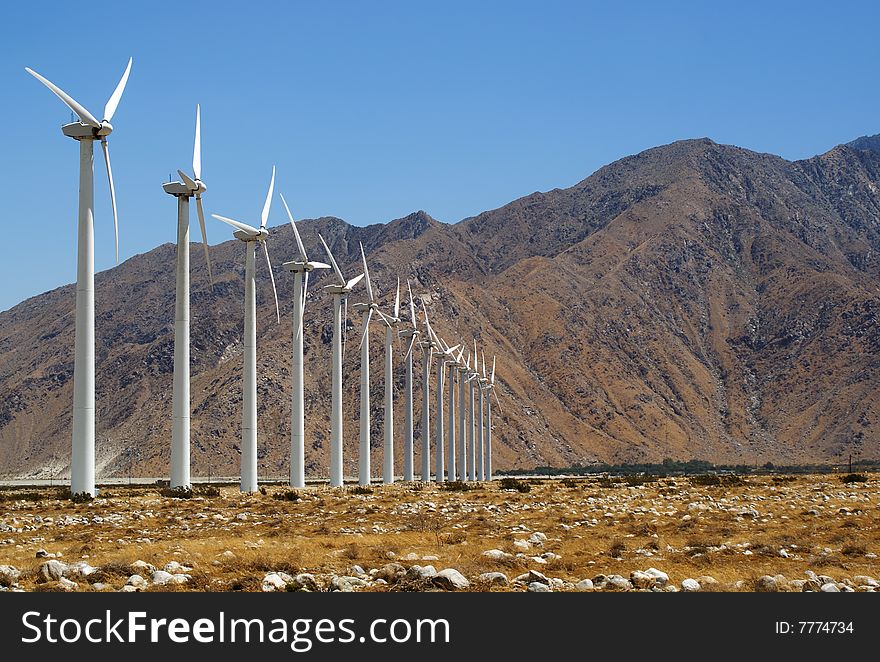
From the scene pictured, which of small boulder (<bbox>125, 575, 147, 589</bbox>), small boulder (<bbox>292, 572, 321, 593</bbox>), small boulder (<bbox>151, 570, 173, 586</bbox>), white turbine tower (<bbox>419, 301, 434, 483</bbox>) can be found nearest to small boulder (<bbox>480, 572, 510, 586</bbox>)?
small boulder (<bbox>292, 572, 321, 593</bbox>)

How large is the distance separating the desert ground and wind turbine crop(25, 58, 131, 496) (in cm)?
324

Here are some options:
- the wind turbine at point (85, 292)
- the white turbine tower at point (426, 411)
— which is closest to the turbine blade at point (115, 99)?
the wind turbine at point (85, 292)

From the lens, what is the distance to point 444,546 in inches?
1017

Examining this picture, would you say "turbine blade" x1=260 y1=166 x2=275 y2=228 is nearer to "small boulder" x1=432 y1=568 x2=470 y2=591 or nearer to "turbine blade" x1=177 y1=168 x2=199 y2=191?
"turbine blade" x1=177 y1=168 x2=199 y2=191

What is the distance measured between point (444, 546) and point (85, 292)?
86.7ft

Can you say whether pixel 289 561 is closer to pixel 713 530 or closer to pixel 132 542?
pixel 132 542

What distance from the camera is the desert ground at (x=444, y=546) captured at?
18875 millimetres

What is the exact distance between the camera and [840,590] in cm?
1756

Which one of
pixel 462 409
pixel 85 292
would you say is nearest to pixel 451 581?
pixel 85 292

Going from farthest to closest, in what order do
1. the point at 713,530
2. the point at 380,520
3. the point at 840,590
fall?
the point at 380,520
the point at 713,530
the point at 840,590

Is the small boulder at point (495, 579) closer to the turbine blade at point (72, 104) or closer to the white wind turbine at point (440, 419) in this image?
the turbine blade at point (72, 104)

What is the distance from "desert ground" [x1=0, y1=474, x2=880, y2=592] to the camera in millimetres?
18875
